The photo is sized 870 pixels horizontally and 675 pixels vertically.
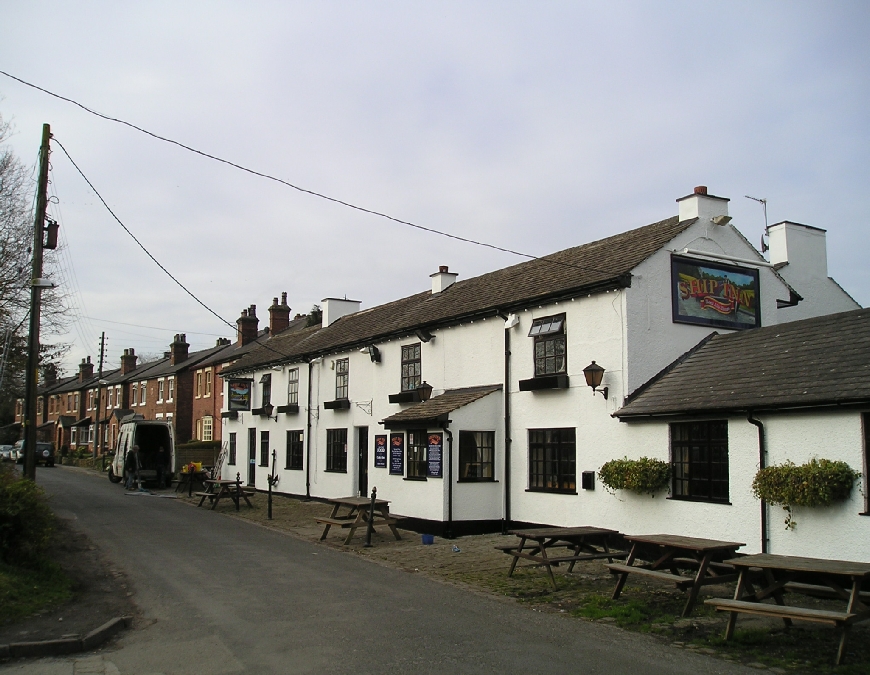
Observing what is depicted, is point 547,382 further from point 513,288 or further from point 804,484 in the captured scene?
point 804,484

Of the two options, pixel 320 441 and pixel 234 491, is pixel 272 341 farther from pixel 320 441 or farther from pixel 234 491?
pixel 234 491

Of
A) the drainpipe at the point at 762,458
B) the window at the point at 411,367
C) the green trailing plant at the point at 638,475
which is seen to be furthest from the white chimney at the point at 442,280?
the drainpipe at the point at 762,458

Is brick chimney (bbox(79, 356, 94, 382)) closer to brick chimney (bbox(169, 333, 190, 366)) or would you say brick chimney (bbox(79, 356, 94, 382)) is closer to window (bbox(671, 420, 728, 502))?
brick chimney (bbox(169, 333, 190, 366))

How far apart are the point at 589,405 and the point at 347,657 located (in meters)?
9.17

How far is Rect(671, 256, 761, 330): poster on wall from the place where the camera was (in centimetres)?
1549

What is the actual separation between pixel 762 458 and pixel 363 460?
13940 mm

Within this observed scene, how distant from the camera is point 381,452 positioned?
68.2ft

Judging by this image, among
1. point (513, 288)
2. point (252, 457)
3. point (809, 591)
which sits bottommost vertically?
point (809, 591)

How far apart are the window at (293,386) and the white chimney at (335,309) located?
290 cm

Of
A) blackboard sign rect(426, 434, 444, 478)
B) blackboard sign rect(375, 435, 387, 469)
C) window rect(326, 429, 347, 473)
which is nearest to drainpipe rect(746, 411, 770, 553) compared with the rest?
blackboard sign rect(426, 434, 444, 478)

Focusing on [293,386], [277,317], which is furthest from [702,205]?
[277,317]

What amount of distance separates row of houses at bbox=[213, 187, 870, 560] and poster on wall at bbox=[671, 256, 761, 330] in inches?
1.5

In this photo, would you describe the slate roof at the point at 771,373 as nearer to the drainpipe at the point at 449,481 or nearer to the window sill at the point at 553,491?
the window sill at the point at 553,491

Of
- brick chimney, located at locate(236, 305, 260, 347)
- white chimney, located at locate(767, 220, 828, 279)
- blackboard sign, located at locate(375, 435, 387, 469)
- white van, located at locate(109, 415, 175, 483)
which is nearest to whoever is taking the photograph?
white chimney, located at locate(767, 220, 828, 279)
